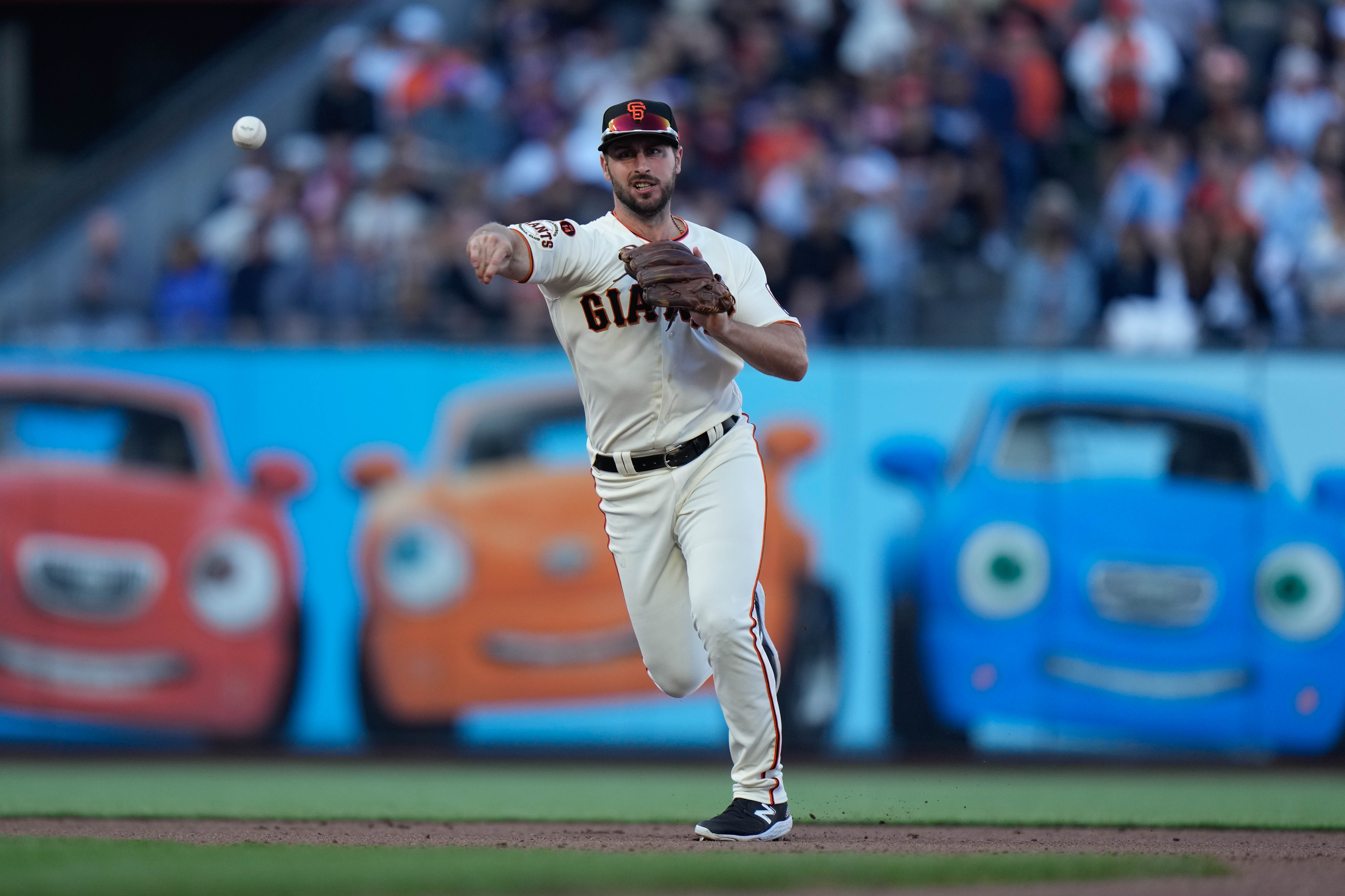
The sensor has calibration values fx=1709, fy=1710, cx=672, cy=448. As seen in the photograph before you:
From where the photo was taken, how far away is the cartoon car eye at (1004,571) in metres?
10.2

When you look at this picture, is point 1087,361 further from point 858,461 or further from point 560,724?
point 560,724

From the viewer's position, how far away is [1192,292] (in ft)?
34.7

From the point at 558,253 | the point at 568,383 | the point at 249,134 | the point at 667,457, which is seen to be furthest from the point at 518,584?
the point at 558,253

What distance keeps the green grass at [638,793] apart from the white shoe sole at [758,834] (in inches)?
→ 35.9

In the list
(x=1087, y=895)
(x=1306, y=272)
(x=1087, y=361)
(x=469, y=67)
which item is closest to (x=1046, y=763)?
(x=1087, y=361)

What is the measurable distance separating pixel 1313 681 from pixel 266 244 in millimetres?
7015

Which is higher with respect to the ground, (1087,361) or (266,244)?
(266,244)

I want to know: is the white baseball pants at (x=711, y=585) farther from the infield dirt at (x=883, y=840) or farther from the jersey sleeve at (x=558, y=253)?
the jersey sleeve at (x=558, y=253)

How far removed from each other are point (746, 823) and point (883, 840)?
2.08 ft

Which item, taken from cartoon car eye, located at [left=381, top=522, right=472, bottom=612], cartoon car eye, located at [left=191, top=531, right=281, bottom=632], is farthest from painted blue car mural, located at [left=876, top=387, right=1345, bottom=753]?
cartoon car eye, located at [left=191, top=531, right=281, bottom=632]

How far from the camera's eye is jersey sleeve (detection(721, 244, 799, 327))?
554 centimetres

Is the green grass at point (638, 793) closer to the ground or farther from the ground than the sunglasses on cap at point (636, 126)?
closer to the ground

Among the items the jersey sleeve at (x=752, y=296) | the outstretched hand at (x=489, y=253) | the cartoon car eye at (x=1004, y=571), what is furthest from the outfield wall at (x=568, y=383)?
the outstretched hand at (x=489, y=253)

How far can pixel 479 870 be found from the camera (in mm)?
4648
